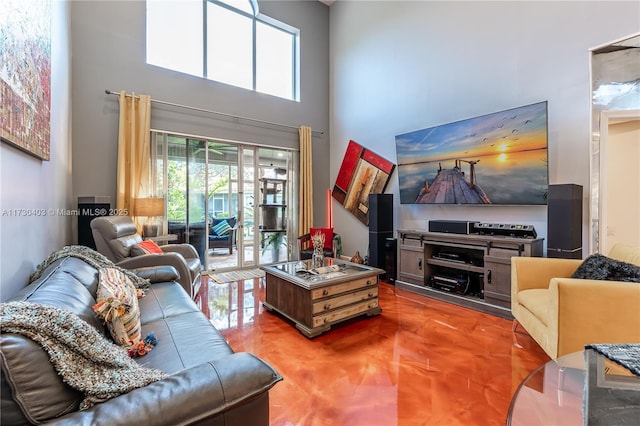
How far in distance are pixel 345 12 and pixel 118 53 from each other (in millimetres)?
4089

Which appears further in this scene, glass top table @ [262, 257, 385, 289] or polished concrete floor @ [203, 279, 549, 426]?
glass top table @ [262, 257, 385, 289]

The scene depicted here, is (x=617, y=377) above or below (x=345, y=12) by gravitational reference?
below

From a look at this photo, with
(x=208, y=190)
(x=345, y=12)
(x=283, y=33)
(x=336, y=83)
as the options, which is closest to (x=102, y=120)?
(x=208, y=190)

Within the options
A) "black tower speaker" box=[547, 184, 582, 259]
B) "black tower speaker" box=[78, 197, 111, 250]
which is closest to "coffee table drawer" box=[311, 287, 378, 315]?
"black tower speaker" box=[547, 184, 582, 259]

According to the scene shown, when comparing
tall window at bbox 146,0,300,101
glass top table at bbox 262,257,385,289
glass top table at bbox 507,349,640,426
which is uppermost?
tall window at bbox 146,0,300,101

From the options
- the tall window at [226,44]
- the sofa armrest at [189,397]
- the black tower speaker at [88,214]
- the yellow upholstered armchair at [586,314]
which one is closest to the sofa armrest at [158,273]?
the black tower speaker at [88,214]

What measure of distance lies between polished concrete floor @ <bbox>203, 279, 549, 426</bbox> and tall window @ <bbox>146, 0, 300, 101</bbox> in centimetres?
397

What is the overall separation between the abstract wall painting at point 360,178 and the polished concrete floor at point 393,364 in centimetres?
229

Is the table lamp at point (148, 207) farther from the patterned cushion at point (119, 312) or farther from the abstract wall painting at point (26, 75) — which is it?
the patterned cushion at point (119, 312)

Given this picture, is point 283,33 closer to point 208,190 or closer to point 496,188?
point 208,190

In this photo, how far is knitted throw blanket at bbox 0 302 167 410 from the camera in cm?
80

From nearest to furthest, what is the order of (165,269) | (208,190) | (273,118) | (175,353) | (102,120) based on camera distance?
(175,353)
(165,269)
(102,120)
(208,190)
(273,118)

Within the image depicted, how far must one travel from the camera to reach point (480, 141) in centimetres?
342

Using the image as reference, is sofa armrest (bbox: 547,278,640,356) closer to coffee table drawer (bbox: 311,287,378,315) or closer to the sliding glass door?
coffee table drawer (bbox: 311,287,378,315)
